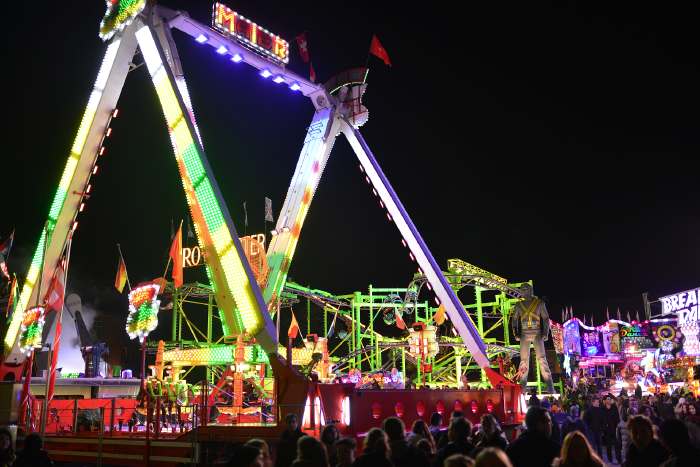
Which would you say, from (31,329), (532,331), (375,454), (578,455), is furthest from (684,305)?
(375,454)

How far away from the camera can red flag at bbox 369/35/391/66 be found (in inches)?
826

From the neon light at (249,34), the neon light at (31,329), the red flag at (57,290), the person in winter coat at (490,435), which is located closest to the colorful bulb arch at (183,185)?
the red flag at (57,290)

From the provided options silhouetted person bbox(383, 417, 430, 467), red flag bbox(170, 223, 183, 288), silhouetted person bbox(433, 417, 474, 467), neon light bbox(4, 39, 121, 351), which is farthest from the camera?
red flag bbox(170, 223, 183, 288)

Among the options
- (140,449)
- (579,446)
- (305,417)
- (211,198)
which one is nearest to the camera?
(579,446)

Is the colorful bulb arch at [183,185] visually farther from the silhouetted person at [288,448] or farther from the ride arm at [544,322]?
the ride arm at [544,322]

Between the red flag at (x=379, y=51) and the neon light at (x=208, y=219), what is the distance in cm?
751

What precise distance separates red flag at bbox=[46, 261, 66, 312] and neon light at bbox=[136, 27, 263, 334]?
6513 millimetres

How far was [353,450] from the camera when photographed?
19.3ft

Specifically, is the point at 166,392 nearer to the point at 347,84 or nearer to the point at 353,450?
the point at 347,84

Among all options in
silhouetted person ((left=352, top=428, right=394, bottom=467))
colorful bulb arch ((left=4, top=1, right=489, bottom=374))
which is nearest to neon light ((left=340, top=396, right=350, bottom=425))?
colorful bulb arch ((left=4, top=1, right=489, bottom=374))

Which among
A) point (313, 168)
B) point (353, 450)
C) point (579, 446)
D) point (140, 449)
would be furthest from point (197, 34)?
point (579, 446)

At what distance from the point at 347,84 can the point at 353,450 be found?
17.3m

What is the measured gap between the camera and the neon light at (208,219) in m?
13.4

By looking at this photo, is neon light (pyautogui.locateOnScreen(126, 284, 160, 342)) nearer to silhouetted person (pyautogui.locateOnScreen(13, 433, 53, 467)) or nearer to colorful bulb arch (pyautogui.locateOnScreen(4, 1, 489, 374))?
colorful bulb arch (pyautogui.locateOnScreen(4, 1, 489, 374))
